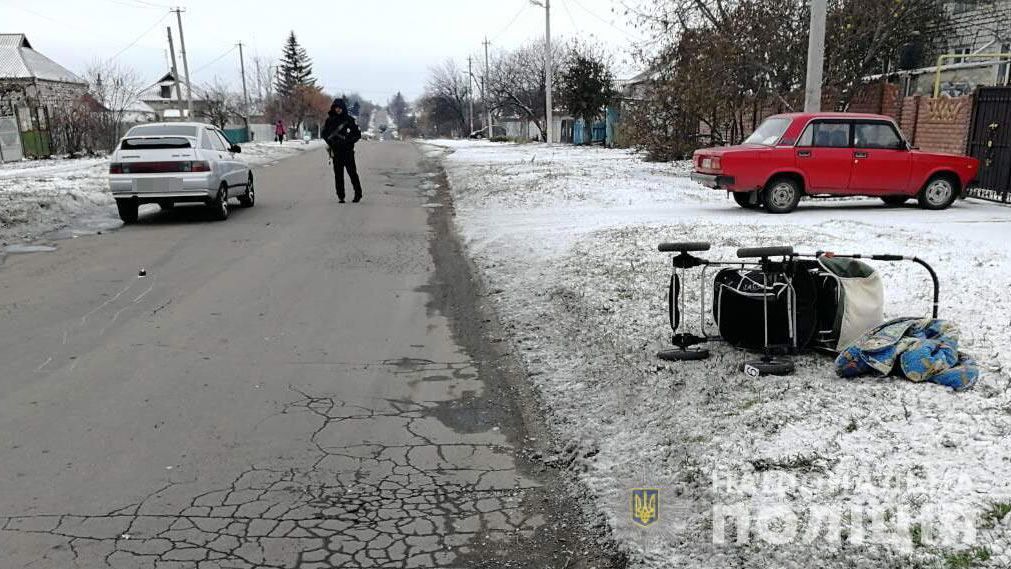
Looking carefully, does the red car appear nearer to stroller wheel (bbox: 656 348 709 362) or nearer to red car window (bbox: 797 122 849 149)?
red car window (bbox: 797 122 849 149)

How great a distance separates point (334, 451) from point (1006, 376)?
3.95m

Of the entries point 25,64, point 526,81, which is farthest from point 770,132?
point 526,81

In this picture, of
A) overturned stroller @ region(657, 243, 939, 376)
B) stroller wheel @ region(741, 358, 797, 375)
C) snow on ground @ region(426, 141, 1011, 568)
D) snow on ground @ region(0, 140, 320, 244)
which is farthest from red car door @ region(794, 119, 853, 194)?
snow on ground @ region(0, 140, 320, 244)

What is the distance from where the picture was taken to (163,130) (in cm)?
1354

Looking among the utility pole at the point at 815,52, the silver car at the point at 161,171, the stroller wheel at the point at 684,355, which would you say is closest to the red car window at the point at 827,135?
the utility pole at the point at 815,52

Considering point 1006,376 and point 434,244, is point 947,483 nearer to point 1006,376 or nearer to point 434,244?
point 1006,376

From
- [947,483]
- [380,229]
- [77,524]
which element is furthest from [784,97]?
[77,524]

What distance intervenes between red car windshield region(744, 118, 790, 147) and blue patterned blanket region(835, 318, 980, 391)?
27.7 feet

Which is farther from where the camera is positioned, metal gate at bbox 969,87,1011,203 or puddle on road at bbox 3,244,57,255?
metal gate at bbox 969,87,1011,203

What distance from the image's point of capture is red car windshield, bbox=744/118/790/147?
1255cm

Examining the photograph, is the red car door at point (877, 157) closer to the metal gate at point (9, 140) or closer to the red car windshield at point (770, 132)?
the red car windshield at point (770, 132)

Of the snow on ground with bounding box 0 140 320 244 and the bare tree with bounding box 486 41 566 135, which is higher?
the bare tree with bounding box 486 41 566 135

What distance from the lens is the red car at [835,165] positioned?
12304 mm

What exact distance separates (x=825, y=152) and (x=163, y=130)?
457 inches
